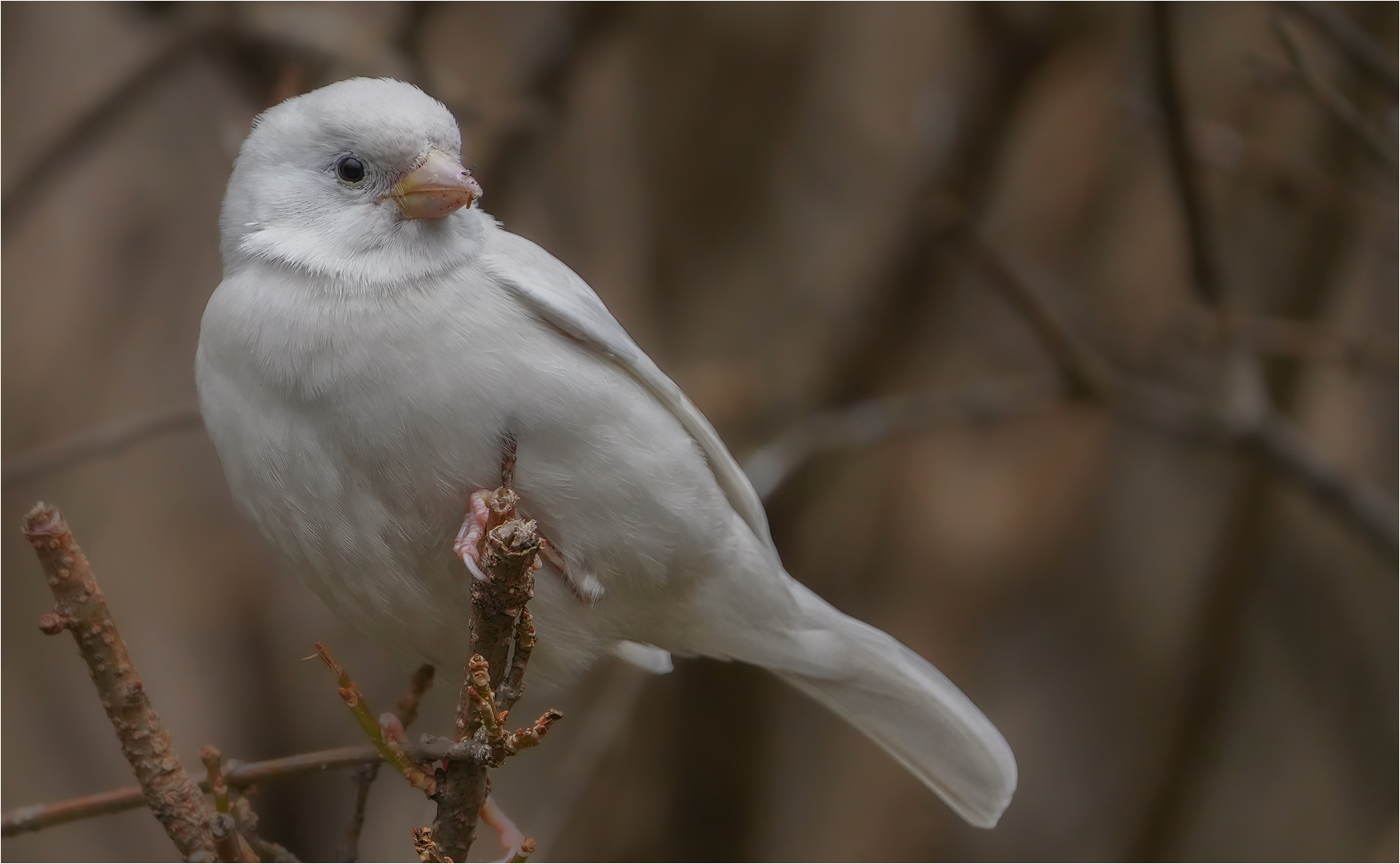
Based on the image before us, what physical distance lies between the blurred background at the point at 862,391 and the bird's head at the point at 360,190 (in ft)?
3.95

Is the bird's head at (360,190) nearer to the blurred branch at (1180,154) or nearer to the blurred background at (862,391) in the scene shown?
the blurred background at (862,391)

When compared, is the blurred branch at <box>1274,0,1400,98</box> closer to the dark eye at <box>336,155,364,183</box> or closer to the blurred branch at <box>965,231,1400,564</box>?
the blurred branch at <box>965,231,1400,564</box>

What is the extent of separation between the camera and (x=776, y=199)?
16.2 feet

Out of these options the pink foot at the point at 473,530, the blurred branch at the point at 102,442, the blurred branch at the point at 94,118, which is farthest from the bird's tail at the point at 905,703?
the blurred branch at the point at 94,118

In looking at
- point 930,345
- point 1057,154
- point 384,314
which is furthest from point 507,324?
point 1057,154

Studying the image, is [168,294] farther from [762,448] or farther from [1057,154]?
[1057,154]

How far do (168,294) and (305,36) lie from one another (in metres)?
1.56

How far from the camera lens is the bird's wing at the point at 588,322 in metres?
1.79

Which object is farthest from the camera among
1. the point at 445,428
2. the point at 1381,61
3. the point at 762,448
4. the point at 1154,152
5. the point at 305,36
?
the point at 1154,152

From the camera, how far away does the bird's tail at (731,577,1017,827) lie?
7.02 feet

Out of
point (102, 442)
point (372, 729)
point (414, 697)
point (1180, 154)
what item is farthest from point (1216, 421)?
point (102, 442)

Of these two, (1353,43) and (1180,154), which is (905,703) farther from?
(1353,43)

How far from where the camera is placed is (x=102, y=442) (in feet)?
8.46

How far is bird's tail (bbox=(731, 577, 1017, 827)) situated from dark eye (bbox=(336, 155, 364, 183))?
985mm
